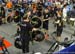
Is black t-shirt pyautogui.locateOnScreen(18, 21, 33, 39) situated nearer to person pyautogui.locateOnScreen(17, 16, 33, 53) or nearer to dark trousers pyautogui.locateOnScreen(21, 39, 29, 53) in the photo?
person pyautogui.locateOnScreen(17, 16, 33, 53)

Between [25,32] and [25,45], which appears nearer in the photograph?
[25,32]

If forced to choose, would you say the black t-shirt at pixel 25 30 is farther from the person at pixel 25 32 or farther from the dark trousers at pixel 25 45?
the dark trousers at pixel 25 45

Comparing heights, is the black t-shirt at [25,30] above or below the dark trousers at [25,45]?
above

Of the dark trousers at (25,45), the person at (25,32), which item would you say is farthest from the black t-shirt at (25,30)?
the dark trousers at (25,45)

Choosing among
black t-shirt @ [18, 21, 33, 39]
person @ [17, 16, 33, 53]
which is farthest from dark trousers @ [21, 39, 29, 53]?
black t-shirt @ [18, 21, 33, 39]

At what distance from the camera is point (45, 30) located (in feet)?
40.5

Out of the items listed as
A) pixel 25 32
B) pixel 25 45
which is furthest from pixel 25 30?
pixel 25 45

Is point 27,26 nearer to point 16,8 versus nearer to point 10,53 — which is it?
point 10,53

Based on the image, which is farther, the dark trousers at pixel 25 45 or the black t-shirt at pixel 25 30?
the dark trousers at pixel 25 45

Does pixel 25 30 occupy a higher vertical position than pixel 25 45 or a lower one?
higher

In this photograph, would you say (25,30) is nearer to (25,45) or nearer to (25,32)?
(25,32)

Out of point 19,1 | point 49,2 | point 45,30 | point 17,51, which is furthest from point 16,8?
point 17,51

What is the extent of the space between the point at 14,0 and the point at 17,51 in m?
7.94

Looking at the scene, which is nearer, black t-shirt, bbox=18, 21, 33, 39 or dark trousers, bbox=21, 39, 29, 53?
black t-shirt, bbox=18, 21, 33, 39
